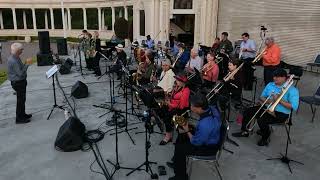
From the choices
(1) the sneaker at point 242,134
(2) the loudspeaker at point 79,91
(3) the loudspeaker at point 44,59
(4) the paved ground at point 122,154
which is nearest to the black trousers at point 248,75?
(4) the paved ground at point 122,154

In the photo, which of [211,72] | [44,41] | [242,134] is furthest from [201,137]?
[44,41]

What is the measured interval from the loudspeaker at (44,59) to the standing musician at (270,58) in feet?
39.6

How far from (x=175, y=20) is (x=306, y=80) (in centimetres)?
1087

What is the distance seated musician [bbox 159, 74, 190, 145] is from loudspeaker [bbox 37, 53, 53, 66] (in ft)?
40.2

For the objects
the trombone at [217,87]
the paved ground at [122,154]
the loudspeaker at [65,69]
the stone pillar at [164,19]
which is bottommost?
the paved ground at [122,154]

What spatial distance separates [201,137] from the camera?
190 inches

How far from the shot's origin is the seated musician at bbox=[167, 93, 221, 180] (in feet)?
15.6

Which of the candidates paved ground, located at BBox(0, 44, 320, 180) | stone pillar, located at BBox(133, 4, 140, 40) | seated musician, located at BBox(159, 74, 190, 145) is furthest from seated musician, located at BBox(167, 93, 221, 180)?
stone pillar, located at BBox(133, 4, 140, 40)

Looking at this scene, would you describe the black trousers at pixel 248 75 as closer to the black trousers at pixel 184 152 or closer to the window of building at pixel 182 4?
the black trousers at pixel 184 152

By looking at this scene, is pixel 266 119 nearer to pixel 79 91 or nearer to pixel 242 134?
pixel 242 134

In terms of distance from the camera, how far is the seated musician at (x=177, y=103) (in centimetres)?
639

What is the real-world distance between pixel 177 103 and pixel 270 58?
175 inches

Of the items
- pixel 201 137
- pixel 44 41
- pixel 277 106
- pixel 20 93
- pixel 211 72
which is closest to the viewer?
pixel 201 137

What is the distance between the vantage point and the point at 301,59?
13.5m
